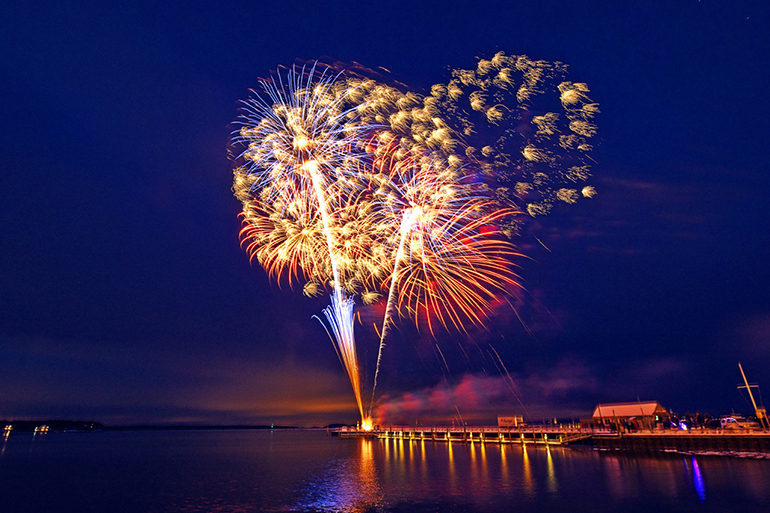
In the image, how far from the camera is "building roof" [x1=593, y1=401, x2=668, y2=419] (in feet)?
229

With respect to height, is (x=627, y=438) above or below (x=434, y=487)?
above

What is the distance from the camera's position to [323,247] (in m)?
36.9

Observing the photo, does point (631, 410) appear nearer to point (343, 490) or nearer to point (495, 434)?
point (495, 434)

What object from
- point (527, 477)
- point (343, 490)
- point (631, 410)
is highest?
point (631, 410)

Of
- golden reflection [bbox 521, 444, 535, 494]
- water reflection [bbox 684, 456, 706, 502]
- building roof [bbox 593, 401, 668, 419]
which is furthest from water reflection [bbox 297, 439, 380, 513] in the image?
building roof [bbox 593, 401, 668, 419]

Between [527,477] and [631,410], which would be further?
[631,410]

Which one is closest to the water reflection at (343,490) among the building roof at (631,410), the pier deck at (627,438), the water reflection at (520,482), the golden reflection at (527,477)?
the water reflection at (520,482)

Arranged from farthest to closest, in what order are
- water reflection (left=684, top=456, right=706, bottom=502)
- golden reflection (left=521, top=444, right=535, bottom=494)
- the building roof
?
the building roof < golden reflection (left=521, top=444, right=535, bottom=494) < water reflection (left=684, top=456, right=706, bottom=502)

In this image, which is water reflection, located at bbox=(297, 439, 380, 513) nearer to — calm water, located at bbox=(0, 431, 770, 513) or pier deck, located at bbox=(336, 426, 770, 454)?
calm water, located at bbox=(0, 431, 770, 513)

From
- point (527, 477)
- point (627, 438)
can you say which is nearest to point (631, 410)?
point (627, 438)

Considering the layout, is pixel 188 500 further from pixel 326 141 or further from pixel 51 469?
pixel 51 469

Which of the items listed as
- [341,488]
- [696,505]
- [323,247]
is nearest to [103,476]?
[341,488]

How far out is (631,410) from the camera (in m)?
72.6

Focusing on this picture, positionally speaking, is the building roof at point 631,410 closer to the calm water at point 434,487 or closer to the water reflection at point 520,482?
the calm water at point 434,487
